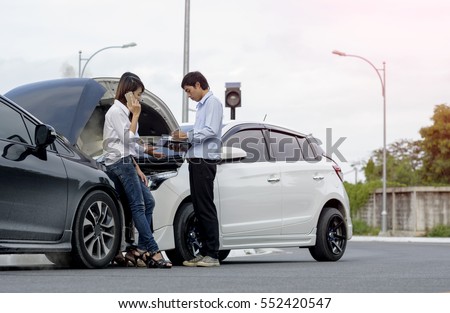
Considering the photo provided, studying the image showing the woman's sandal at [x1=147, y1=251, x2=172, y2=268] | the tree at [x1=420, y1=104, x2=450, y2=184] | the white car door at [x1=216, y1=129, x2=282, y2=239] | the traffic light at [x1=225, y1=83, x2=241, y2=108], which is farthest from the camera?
the tree at [x1=420, y1=104, x2=450, y2=184]

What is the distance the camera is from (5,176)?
30.2 ft

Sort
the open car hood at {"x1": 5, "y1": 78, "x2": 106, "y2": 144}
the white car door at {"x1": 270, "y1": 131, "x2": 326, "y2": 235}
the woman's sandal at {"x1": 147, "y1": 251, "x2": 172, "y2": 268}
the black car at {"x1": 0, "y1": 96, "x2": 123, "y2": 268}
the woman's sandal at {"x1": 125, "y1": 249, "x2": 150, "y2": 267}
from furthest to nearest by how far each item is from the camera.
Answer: the white car door at {"x1": 270, "y1": 131, "x2": 326, "y2": 235} → the open car hood at {"x1": 5, "y1": 78, "x2": 106, "y2": 144} → the woman's sandal at {"x1": 125, "y1": 249, "x2": 150, "y2": 267} → the woman's sandal at {"x1": 147, "y1": 251, "x2": 172, "y2": 268} → the black car at {"x1": 0, "y1": 96, "x2": 123, "y2": 268}

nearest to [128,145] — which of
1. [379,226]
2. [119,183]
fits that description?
[119,183]

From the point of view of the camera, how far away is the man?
35.6 feet

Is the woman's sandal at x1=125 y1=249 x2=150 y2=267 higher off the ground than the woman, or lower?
lower

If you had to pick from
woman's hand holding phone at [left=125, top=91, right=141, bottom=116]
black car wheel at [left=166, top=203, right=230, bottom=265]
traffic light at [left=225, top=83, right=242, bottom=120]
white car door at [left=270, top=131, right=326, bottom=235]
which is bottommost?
black car wheel at [left=166, top=203, right=230, bottom=265]

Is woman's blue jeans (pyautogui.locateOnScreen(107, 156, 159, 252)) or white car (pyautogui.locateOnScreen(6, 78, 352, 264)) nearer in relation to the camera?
woman's blue jeans (pyautogui.locateOnScreen(107, 156, 159, 252))

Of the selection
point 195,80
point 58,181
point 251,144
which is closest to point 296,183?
point 251,144

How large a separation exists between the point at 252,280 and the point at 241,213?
3.40 metres

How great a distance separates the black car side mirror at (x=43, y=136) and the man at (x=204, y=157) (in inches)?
63.2

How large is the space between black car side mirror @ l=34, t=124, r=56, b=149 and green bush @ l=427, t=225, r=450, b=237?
34132 millimetres

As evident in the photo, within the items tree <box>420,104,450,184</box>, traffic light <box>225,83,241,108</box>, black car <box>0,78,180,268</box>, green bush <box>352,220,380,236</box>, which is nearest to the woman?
black car <box>0,78,180,268</box>

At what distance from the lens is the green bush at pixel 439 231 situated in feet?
139

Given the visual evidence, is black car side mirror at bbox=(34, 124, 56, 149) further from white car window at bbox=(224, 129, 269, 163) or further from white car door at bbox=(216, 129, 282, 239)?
white car window at bbox=(224, 129, 269, 163)
